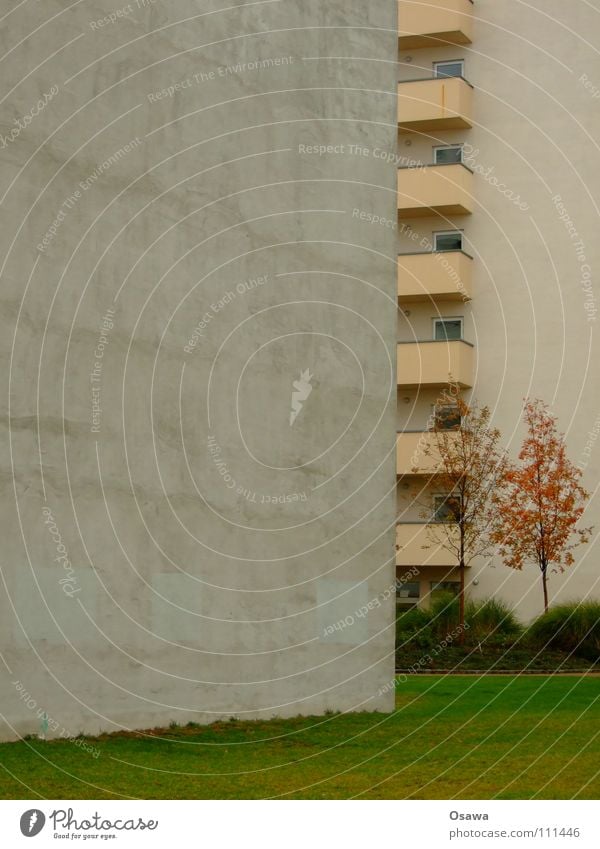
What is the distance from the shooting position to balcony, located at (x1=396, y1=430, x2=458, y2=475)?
33969 mm

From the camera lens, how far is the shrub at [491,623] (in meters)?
27.9

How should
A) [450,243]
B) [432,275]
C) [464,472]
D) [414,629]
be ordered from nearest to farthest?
[414,629], [464,472], [432,275], [450,243]

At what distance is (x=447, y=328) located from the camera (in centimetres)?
3800

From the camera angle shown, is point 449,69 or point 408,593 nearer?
point 408,593

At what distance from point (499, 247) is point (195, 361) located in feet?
76.6

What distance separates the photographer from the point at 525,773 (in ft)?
36.6

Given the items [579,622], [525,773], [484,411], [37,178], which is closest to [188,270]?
[37,178]

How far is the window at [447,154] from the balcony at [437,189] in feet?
2.31

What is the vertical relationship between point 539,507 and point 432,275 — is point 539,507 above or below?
below

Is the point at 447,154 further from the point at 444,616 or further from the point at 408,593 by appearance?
the point at 444,616

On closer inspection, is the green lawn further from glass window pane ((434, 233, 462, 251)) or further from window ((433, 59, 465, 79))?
window ((433, 59, 465, 79))

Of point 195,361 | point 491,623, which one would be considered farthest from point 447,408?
point 195,361

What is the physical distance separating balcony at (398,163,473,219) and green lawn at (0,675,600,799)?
70.3 feet

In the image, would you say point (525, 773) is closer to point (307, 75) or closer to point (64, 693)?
point (64, 693)
